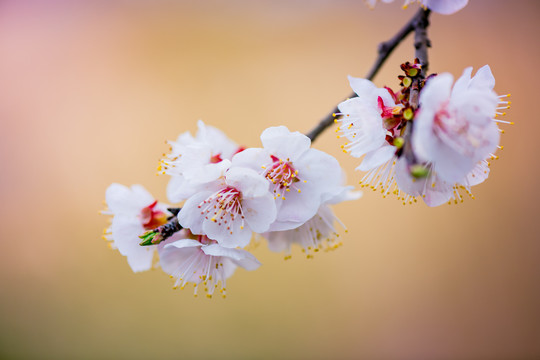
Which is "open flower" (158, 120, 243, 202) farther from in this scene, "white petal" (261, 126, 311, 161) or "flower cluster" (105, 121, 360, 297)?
"white petal" (261, 126, 311, 161)

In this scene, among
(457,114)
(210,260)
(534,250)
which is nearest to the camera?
(457,114)

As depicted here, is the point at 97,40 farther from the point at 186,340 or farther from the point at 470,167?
the point at 470,167

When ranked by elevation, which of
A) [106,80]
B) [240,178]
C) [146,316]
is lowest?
[240,178]

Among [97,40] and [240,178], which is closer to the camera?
[240,178]

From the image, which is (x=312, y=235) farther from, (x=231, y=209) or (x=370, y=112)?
(x=370, y=112)

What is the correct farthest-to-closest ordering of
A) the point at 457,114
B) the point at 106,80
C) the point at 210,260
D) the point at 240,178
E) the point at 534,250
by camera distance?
the point at 106,80 → the point at 534,250 → the point at 210,260 → the point at 240,178 → the point at 457,114

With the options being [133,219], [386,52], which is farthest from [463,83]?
[133,219]

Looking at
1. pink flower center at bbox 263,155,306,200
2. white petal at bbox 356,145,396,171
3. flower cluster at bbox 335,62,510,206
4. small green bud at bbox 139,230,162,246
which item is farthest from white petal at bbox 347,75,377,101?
small green bud at bbox 139,230,162,246

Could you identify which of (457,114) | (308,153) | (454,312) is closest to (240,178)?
(308,153)
